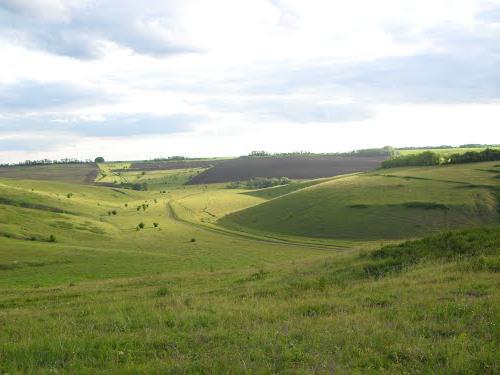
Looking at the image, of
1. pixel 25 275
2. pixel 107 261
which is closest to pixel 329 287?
pixel 25 275

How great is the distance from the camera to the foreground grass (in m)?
8.02

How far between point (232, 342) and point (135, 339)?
7.62 feet

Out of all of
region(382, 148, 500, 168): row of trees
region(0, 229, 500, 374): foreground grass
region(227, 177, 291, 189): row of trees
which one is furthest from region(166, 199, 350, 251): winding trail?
region(227, 177, 291, 189): row of trees

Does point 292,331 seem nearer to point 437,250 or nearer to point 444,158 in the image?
point 437,250

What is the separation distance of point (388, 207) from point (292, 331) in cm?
7283

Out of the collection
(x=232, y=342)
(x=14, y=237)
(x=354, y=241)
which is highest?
(x=232, y=342)

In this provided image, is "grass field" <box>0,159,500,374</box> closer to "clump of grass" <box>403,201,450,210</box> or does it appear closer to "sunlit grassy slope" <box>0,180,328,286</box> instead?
"sunlit grassy slope" <box>0,180,328,286</box>

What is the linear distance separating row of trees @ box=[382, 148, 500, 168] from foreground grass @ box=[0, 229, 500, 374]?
350 feet

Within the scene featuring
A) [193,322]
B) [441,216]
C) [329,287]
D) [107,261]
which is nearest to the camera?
[193,322]

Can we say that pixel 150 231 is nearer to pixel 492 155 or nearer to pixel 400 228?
pixel 400 228

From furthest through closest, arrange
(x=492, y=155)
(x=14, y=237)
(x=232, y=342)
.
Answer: (x=492, y=155) < (x=14, y=237) < (x=232, y=342)

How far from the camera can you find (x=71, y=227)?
7188 centimetres

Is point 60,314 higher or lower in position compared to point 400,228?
higher

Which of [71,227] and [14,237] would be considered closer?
[14,237]
